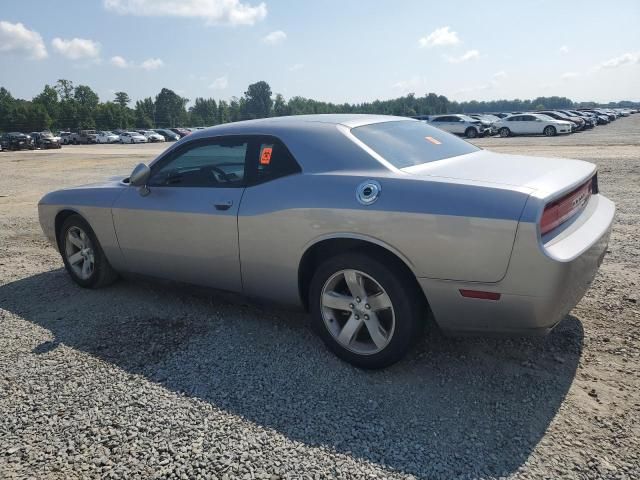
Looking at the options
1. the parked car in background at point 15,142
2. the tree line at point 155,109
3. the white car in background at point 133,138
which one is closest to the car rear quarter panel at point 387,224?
the parked car in background at point 15,142

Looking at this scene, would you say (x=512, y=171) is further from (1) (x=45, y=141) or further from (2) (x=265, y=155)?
(1) (x=45, y=141)

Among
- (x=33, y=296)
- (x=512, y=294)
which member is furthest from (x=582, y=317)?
(x=33, y=296)

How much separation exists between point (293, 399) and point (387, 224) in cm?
115

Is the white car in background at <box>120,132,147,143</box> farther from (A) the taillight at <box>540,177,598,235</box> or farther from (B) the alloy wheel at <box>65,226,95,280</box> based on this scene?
(A) the taillight at <box>540,177,598,235</box>

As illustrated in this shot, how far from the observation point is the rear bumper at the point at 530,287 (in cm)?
249

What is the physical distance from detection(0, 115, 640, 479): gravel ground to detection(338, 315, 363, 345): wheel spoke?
0.62 ft

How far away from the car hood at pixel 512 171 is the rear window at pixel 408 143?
0.34ft

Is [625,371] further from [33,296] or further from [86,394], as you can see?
[33,296]

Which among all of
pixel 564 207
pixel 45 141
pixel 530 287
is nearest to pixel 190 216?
pixel 530 287

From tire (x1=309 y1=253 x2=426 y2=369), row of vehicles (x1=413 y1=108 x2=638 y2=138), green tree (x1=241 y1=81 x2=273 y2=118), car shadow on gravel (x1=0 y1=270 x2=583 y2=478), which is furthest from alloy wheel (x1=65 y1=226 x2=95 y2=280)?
green tree (x1=241 y1=81 x2=273 y2=118)

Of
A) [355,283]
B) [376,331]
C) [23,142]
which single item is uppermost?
[355,283]

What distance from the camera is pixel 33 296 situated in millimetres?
4805

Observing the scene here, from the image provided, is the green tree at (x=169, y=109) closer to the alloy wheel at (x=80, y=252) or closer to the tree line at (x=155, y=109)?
the tree line at (x=155, y=109)

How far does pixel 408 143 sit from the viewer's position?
3.50 metres
